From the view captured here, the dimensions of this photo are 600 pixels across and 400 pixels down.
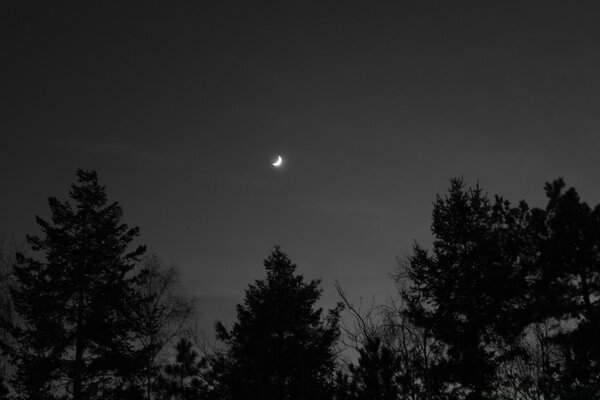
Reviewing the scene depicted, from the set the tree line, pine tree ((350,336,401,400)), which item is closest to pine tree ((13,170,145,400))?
the tree line

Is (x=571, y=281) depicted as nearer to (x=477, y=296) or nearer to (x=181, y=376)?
(x=477, y=296)

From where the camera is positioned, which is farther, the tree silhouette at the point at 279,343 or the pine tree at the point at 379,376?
the tree silhouette at the point at 279,343

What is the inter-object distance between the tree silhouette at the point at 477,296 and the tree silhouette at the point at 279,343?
17.4 ft

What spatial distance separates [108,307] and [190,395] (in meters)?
7.25

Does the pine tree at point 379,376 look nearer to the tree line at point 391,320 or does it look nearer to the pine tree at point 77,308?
the tree line at point 391,320

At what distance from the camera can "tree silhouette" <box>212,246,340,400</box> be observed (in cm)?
2178

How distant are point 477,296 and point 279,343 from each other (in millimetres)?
9481

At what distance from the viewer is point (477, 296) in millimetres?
20234

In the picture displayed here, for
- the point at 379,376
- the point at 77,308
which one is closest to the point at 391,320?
the point at 379,376

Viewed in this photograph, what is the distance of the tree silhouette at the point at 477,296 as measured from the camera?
1952 centimetres

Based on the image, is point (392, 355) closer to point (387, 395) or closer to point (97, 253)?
point (387, 395)

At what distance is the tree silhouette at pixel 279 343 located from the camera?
2178cm

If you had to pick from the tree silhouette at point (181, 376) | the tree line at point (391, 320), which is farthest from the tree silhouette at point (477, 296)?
the tree silhouette at point (181, 376)

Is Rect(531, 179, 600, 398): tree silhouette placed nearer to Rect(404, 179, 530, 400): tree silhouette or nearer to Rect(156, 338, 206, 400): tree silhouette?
Rect(404, 179, 530, 400): tree silhouette
